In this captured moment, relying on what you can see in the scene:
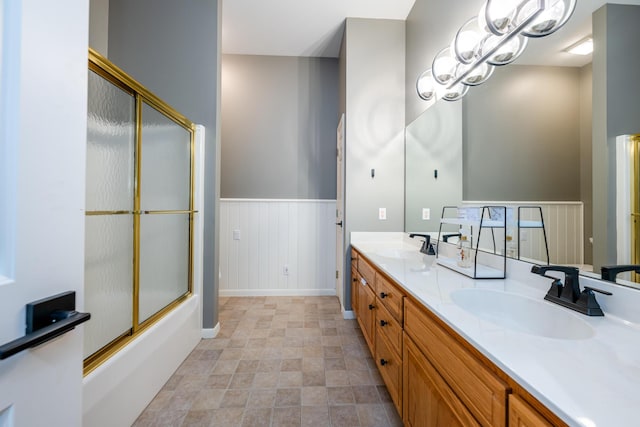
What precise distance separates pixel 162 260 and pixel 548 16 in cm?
234

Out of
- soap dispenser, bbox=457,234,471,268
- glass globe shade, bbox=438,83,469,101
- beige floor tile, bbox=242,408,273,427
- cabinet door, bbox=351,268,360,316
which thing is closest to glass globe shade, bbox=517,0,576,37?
glass globe shade, bbox=438,83,469,101

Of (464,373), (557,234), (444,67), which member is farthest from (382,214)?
(464,373)

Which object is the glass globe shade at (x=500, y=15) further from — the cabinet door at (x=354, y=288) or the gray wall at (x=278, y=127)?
the gray wall at (x=278, y=127)

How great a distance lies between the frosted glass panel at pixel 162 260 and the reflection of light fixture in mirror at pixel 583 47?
6.98ft

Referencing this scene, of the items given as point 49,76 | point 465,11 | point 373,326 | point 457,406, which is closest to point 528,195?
point 457,406

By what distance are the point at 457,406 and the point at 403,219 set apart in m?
2.00

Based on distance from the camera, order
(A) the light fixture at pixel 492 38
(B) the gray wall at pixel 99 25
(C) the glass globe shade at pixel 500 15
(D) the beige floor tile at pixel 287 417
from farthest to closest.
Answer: (B) the gray wall at pixel 99 25
(D) the beige floor tile at pixel 287 417
(C) the glass globe shade at pixel 500 15
(A) the light fixture at pixel 492 38

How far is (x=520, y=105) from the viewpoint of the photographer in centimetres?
127

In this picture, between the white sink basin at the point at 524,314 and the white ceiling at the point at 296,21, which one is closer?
the white sink basin at the point at 524,314

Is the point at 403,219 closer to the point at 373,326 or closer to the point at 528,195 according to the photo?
the point at 373,326

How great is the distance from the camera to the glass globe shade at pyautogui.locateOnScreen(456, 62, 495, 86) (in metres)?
1.46

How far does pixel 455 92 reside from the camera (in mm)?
1767

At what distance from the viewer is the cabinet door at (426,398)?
30.9 inches

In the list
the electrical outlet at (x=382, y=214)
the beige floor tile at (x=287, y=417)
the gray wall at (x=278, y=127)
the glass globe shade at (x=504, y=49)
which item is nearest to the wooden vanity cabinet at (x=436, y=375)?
the beige floor tile at (x=287, y=417)
